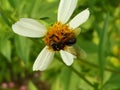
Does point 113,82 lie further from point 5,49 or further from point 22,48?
point 5,49

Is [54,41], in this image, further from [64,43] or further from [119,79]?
[119,79]

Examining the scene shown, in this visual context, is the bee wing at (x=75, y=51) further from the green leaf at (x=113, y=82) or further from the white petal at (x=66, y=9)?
the green leaf at (x=113, y=82)

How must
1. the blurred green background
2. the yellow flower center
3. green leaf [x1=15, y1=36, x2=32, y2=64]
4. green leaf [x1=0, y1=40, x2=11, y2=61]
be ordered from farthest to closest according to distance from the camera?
green leaf [x1=0, y1=40, x2=11, y2=61] → green leaf [x1=15, y1=36, x2=32, y2=64] → the blurred green background → the yellow flower center

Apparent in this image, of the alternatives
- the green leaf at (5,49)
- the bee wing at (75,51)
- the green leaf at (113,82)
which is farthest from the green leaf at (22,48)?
the bee wing at (75,51)

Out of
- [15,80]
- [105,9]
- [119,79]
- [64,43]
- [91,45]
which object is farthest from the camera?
[15,80]

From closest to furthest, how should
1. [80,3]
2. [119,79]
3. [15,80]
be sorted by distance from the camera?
[119,79], [80,3], [15,80]

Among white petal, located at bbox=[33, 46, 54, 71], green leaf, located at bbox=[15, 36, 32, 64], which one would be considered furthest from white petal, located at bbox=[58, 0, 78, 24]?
green leaf, located at bbox=[15, 36, 32, 64]

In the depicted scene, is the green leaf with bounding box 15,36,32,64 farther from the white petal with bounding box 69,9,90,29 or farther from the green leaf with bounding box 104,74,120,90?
the white petal with bounding box 69,9,90,29

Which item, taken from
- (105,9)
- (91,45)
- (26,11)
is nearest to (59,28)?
(26,11)
